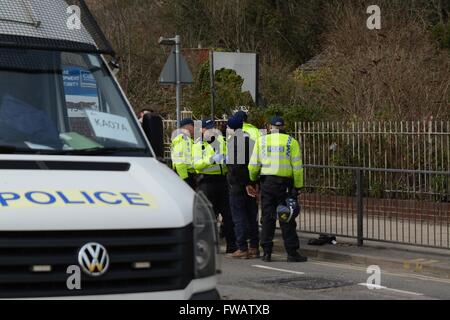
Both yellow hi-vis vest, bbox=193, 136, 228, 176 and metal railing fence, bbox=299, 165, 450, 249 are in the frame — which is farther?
metal railing fence, bbox=299, 165, 450, 249

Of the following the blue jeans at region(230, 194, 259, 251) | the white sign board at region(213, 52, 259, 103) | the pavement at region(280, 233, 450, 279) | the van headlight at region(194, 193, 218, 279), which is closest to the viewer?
the van headlight at region(194, 193, 218, 279)

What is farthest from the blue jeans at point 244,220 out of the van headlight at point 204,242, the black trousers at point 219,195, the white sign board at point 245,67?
the white sign board at point 245,67

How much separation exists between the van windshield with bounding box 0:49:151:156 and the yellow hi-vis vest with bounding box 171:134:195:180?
6228mm

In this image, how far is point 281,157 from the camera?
11.5 m

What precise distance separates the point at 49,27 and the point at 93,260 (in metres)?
2.52

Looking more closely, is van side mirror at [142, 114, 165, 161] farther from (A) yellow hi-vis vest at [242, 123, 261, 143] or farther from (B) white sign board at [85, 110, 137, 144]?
(A) yellow hi-vis vest at [242, 123, 261, 143]

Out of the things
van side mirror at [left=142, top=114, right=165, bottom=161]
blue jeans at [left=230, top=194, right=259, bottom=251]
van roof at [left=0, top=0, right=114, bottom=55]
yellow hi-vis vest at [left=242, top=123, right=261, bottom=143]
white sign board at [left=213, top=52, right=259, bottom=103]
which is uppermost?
white sign board at [left=213, top=52, right=259, bottom=103]

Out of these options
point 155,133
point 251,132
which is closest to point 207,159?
point 251,132

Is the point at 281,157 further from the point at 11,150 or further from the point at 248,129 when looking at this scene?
the point at 11,150

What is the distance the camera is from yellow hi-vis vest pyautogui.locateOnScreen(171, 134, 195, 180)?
12.9 m

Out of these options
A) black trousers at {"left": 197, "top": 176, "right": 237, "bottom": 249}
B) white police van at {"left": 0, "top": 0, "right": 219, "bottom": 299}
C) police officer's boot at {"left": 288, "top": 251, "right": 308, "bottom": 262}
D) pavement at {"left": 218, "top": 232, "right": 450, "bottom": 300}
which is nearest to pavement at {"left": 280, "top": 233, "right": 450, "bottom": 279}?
pavement at {"left": 218, "top": 232, "right": 450, "bottom": 300}

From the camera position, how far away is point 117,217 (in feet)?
16.0

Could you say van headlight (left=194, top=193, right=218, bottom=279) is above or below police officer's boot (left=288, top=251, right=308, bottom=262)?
above

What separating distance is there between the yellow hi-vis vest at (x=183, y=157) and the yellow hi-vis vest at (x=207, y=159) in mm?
395
